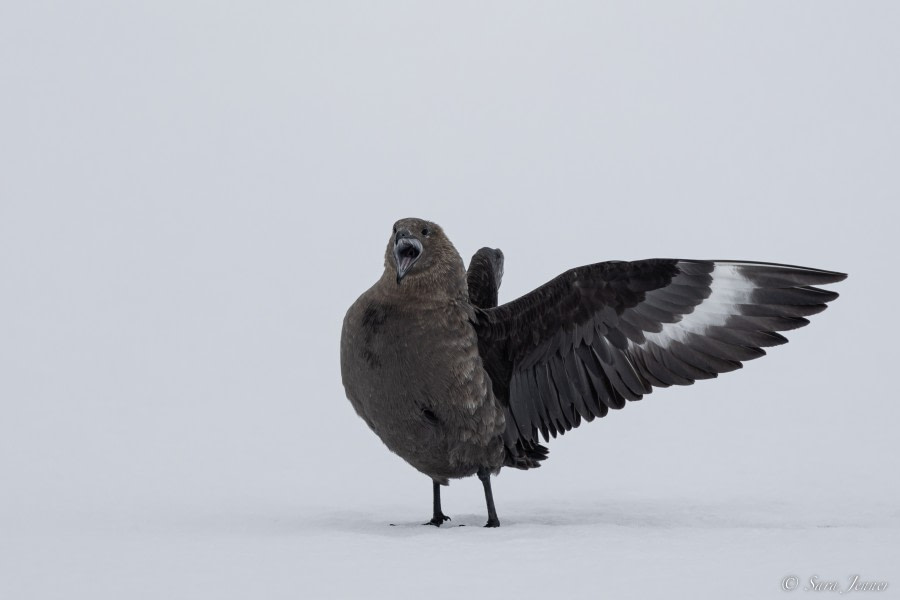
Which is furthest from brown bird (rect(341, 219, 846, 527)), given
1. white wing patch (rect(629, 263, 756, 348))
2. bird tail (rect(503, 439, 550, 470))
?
bird tail (rect(503, 439, 550, 470))

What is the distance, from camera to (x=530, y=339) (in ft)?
19.1

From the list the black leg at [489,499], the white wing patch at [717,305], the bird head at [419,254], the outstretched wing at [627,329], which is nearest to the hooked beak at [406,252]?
the bird head at [419,254]

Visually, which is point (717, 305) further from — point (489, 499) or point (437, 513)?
point (437, 513)

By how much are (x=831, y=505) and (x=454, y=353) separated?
2582 millimetres

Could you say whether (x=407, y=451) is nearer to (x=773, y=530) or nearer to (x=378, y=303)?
(x=378, y=303)

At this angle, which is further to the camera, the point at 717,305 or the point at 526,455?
the point at 526,455

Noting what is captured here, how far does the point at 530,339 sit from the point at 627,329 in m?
0.57

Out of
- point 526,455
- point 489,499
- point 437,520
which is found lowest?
point 437,520

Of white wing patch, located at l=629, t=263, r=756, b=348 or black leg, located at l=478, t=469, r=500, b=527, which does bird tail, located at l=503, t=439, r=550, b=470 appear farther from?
white wing patch, located at l=629, t=263, r=756, b=348

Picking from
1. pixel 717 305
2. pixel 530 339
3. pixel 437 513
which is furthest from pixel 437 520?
pixel 717 305

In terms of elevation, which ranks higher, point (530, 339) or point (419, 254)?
point (419, 254)

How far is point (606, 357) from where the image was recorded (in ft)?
19.0

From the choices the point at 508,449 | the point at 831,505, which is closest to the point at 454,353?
the point at 508,449

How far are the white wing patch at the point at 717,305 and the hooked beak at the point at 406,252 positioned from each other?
1.45 m
